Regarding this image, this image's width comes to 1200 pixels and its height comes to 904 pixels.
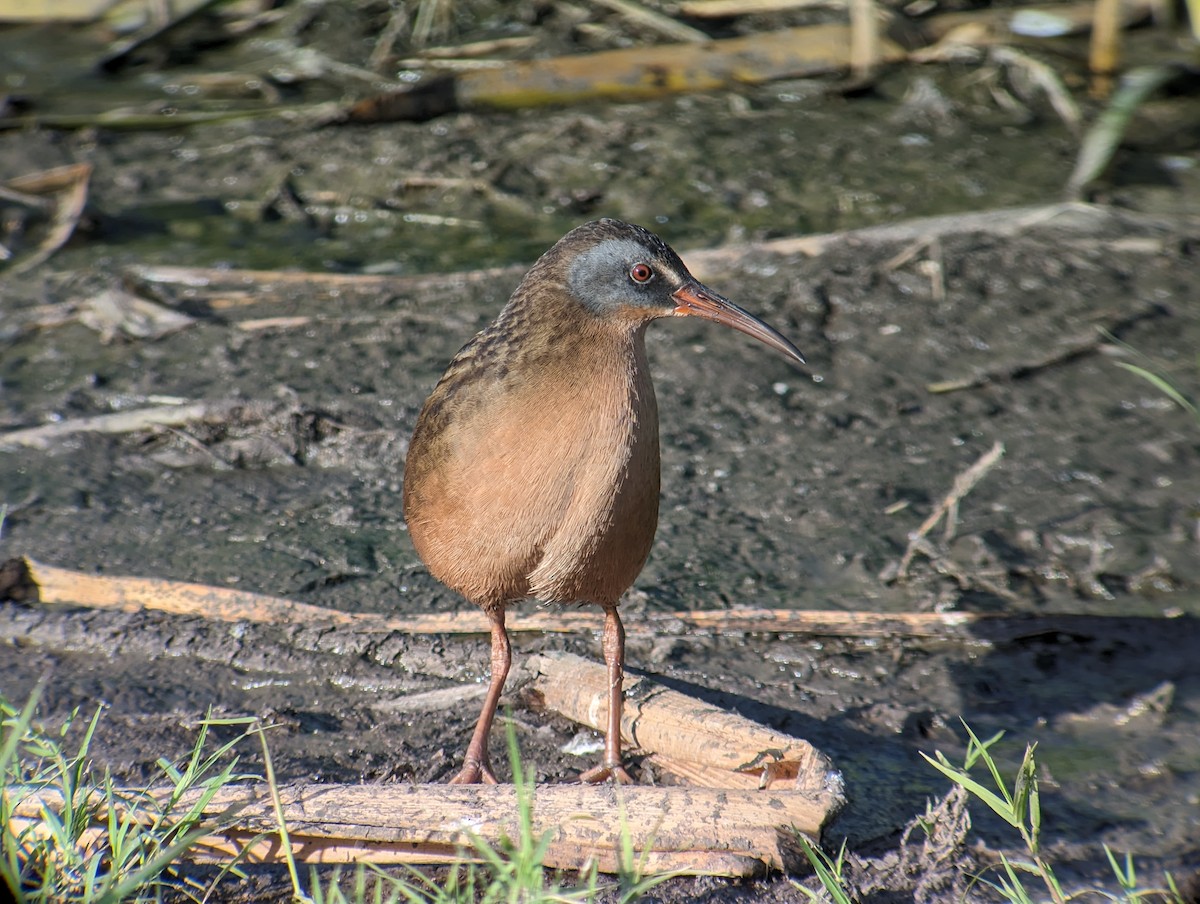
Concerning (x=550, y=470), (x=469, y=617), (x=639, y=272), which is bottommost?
(x=469, y=617)

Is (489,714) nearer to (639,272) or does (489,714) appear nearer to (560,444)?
(560,444)

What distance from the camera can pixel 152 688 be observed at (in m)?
3.87

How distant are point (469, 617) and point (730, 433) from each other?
1526 mm

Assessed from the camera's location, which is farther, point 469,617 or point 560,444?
point 469,617

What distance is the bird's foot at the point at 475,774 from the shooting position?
11.6 ft

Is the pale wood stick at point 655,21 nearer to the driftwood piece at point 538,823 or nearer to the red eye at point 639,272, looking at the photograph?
the red eye at point 639,272

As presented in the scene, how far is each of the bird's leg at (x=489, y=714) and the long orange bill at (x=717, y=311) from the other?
3.08 ft

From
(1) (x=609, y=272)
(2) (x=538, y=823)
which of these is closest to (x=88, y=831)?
(2) (x=538, y=823)

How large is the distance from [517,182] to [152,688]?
395 cm

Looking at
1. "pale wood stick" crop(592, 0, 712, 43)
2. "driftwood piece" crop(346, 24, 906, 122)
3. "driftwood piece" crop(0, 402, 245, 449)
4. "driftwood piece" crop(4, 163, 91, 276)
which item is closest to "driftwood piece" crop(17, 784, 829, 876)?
"driftwood piece" crop(0, 402, 245, 449)

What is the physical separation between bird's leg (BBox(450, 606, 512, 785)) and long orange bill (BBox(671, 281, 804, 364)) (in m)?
0.94

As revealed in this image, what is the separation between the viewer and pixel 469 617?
4.19m

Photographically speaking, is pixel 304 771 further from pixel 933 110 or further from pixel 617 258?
pixel 933 110

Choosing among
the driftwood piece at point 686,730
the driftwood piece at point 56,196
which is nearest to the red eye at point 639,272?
the driftwood piece at point 686,730
